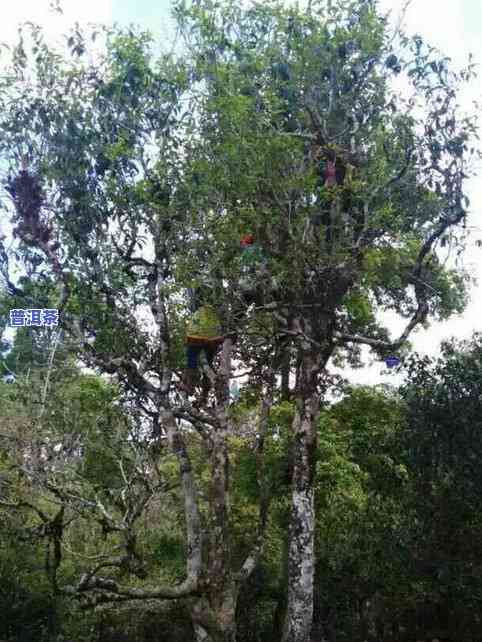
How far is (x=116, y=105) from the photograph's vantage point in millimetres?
10383

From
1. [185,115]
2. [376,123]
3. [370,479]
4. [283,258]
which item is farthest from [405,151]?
[370,479]

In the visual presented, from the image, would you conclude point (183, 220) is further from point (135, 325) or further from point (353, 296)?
point (353, 296)

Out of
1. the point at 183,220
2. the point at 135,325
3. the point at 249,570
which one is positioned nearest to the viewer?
the point at 249,570

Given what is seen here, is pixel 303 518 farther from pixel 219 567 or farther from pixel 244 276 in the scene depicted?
pixel 244 276

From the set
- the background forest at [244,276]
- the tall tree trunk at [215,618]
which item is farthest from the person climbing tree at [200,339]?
the tall tree trunk at [215,618]

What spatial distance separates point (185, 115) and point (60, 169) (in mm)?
2110

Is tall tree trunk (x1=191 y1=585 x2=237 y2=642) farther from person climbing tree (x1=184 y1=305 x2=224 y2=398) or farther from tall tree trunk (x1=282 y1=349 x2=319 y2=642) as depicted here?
person climbing tree (x1=184 y1=305 x2=224 y2=398)

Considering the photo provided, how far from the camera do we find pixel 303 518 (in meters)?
9.49

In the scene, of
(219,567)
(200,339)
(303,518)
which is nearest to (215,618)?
(219,567)

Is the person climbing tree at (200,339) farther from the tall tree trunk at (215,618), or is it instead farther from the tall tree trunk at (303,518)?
the tall tree trunk at (215,618)

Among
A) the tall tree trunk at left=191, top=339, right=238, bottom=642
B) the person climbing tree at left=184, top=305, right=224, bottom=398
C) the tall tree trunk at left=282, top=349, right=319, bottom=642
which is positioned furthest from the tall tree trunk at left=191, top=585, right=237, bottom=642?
the person climbing tree at left=184, top=305, right=224, bottom=398

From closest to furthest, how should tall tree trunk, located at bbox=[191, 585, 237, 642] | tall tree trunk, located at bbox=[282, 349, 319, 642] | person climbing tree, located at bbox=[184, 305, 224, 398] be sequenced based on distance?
tall tree trunk, located at bbox=[191, 585, 237, 642], tall tree trunk, located at bbox=[282, 349, 319, 642], person climbing tree, located at bbox=[184, 305, 224, 398]

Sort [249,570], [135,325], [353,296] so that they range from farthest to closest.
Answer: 1. [353,296]
2. [135,325]
3. [249,570]

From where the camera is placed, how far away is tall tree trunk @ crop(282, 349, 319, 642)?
30.2 feet
